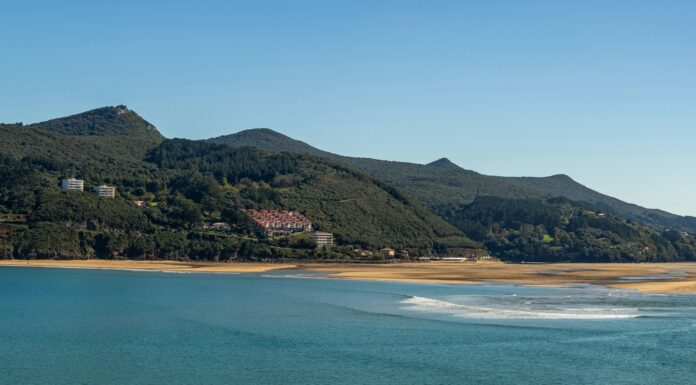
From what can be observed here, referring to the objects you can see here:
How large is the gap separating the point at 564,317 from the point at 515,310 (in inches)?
197

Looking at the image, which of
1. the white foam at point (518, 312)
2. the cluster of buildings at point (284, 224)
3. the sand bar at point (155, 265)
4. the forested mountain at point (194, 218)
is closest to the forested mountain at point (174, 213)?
the forested mountain at point (194, 218)

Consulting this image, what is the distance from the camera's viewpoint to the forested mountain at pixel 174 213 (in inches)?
4979

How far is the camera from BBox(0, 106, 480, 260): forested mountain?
12646cm

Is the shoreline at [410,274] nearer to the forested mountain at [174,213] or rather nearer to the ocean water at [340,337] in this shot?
the forested mountain at [174,213]

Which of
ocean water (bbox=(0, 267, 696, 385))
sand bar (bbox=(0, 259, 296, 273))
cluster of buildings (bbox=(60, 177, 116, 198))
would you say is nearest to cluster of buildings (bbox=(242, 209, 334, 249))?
sand bar (bbox=(0, 259, 296, 273))

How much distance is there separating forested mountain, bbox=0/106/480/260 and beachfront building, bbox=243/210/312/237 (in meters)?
2.57

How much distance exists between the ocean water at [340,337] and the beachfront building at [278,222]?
71.7 m

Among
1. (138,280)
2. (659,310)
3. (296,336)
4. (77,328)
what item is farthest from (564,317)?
(138,280)

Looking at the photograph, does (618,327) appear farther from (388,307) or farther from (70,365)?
(70,365)

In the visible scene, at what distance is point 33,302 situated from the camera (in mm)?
67312

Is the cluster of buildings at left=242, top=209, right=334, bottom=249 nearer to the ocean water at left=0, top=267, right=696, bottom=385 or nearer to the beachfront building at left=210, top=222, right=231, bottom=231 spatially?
the beachfront building at left=210, top=222, right=231, bottom=231

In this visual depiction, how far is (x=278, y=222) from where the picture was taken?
156m

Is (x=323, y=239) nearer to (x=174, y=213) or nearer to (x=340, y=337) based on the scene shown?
(x=174, y=213)

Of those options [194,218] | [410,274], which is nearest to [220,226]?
[194,218]
